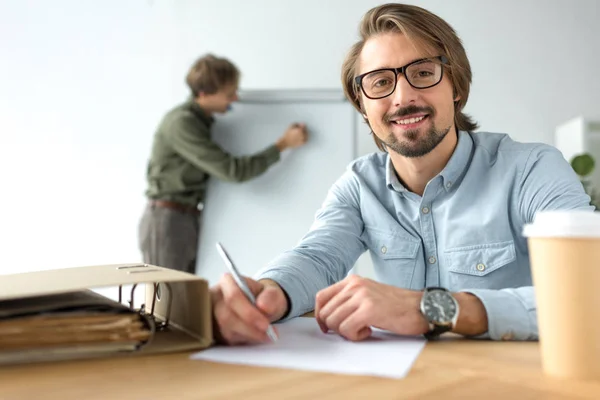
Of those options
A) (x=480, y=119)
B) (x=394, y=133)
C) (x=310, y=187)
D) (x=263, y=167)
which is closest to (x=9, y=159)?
(x=263, y=167)

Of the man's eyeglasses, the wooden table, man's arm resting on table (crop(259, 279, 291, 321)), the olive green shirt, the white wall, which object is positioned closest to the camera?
the wooden table

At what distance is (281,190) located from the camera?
10.0ft

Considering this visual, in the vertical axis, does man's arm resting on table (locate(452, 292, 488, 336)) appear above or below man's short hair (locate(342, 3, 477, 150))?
below

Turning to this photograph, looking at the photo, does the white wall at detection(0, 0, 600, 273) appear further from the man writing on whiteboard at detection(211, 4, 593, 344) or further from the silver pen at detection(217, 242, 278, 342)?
the silver pen at detection(217, 242, 278, 342)

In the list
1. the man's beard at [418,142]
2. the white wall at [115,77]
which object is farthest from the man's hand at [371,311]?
the white wall at [115,77]

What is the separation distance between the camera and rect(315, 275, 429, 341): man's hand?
2.44ft

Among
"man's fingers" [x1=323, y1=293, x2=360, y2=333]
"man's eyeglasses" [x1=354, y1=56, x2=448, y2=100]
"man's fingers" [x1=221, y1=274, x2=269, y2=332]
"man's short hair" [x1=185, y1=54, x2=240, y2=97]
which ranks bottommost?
"man's fingers" [x1=323, y1=293, x2=360, y2=333]

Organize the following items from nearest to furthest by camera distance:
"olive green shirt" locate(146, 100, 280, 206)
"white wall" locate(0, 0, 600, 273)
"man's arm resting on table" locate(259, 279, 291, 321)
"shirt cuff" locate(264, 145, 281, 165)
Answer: "man's arm resting on table" locate(259, 279, 291, 321) < "olive green shirt" locate(146, 100, 280, 206) < "shirt cuff" locate(264, 145, 281, 165) < "white wall" locate(0, 0, 600, 273)

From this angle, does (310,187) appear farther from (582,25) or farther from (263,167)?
(582,25)

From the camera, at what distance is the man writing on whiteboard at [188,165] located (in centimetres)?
281

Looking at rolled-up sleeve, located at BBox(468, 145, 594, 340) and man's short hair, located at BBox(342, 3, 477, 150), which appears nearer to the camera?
rolled-up sleeve, located at BBox(468, 145, 594, 340)

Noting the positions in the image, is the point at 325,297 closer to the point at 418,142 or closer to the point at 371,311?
the point at 371,311

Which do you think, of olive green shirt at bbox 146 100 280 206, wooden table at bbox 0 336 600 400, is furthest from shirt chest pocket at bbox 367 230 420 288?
olive green shirt at bbox 146 100 280 206

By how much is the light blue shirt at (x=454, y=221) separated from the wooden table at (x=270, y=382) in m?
0.37
